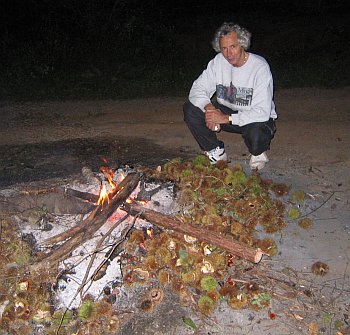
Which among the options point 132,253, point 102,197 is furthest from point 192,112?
point 132,253

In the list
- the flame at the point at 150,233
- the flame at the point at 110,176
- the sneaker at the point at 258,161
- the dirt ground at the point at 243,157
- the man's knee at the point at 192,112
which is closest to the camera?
the dirt ground at the point at 243,157

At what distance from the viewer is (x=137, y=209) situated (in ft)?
11.0

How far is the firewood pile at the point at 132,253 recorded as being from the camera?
2.90 meters

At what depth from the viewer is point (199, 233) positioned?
3131 millimetres

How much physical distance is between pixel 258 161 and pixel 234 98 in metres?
0.80

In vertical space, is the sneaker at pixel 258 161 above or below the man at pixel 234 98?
below

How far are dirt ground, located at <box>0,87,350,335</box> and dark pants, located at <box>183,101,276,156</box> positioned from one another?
0.44 m

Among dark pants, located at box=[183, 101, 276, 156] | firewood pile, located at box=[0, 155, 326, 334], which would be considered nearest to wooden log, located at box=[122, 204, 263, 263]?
firewood pile, located at box=[0, 155, 326, 334]

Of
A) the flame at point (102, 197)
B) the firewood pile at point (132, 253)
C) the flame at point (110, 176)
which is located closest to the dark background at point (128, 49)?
the flame at point (110, 176)

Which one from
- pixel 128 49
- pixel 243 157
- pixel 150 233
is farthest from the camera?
pixel 128 49

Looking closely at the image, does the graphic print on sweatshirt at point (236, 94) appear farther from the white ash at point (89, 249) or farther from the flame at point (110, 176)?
the flame at point (110, 176)

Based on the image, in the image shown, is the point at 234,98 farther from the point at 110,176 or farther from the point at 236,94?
the point at 110,176

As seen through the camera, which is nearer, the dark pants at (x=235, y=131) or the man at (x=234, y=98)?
the man at (x=234, y=98)

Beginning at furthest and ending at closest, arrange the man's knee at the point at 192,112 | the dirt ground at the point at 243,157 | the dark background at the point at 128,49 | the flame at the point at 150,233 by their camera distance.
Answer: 1. the dark background at the point at 128,49
2. the man's knee at the point at 192,112
3. the flame at the point at 150,233
4. the dirt ground at the point at 243,157
